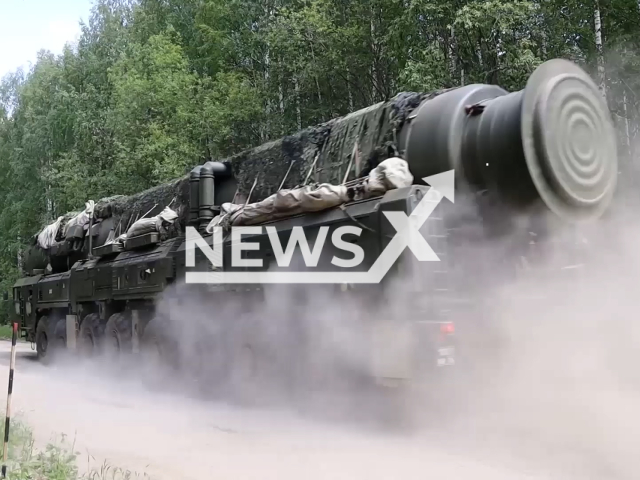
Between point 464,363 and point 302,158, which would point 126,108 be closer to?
point 302,158

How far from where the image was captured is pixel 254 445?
6.08m

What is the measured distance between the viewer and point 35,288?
15047 millimetres

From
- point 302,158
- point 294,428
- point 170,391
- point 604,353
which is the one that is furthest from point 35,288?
point 604,353

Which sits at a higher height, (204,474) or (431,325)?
(431,325)

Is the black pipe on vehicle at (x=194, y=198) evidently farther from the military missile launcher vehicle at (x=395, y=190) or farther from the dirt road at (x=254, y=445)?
the dirt road at (x=254, y=445)

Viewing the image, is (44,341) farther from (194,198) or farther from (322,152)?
(322,152)

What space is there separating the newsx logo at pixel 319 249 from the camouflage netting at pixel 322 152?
85 cm

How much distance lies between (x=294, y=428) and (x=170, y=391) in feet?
11.6

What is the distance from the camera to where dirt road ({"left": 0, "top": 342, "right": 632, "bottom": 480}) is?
500cm

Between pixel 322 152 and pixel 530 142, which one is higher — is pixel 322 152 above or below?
above

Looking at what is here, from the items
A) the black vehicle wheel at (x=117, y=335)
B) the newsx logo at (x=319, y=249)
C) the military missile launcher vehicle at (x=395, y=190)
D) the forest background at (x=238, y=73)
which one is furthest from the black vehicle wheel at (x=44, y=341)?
the forest background at (x=238, y=73)

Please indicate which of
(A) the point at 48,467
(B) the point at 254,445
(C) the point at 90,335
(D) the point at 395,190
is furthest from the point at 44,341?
(D) the point at 395,190

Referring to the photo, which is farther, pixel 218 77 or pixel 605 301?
pixel 218 77

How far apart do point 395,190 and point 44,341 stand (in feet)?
36.0
